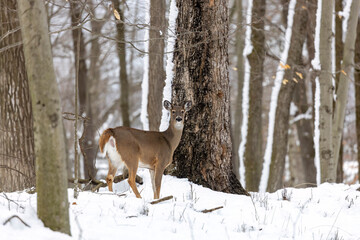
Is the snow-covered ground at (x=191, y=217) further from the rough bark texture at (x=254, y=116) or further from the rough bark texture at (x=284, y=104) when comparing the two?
the rough bark texture at (x=284, y=104)

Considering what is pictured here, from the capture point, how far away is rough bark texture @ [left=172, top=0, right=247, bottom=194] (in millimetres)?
7152

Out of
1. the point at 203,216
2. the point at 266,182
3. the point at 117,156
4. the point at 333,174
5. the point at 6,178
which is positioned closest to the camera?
the point at 203,216

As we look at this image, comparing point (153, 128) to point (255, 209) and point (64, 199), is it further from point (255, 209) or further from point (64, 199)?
point (64, 199)

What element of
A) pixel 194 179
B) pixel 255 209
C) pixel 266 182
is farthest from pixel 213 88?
pixel 266 182

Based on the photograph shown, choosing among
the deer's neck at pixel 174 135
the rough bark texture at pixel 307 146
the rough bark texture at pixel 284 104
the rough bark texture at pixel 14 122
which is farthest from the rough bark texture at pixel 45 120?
the rough bark texture at pixel 307 146

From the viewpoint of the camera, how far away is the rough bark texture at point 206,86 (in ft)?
23.5

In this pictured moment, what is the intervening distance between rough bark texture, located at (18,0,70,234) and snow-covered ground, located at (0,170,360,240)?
206mm

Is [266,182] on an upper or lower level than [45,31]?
lower

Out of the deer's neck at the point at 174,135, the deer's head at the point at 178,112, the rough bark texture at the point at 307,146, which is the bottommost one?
the rough bark texture at the point at 307,146

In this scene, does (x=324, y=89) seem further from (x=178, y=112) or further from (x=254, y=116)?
(x=178, y=112)

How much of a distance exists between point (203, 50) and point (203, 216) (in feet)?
9.06

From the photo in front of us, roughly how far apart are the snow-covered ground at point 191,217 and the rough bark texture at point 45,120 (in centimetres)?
21

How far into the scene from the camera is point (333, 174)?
10.4 m

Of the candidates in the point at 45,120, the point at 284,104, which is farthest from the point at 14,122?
the point at 284,104
